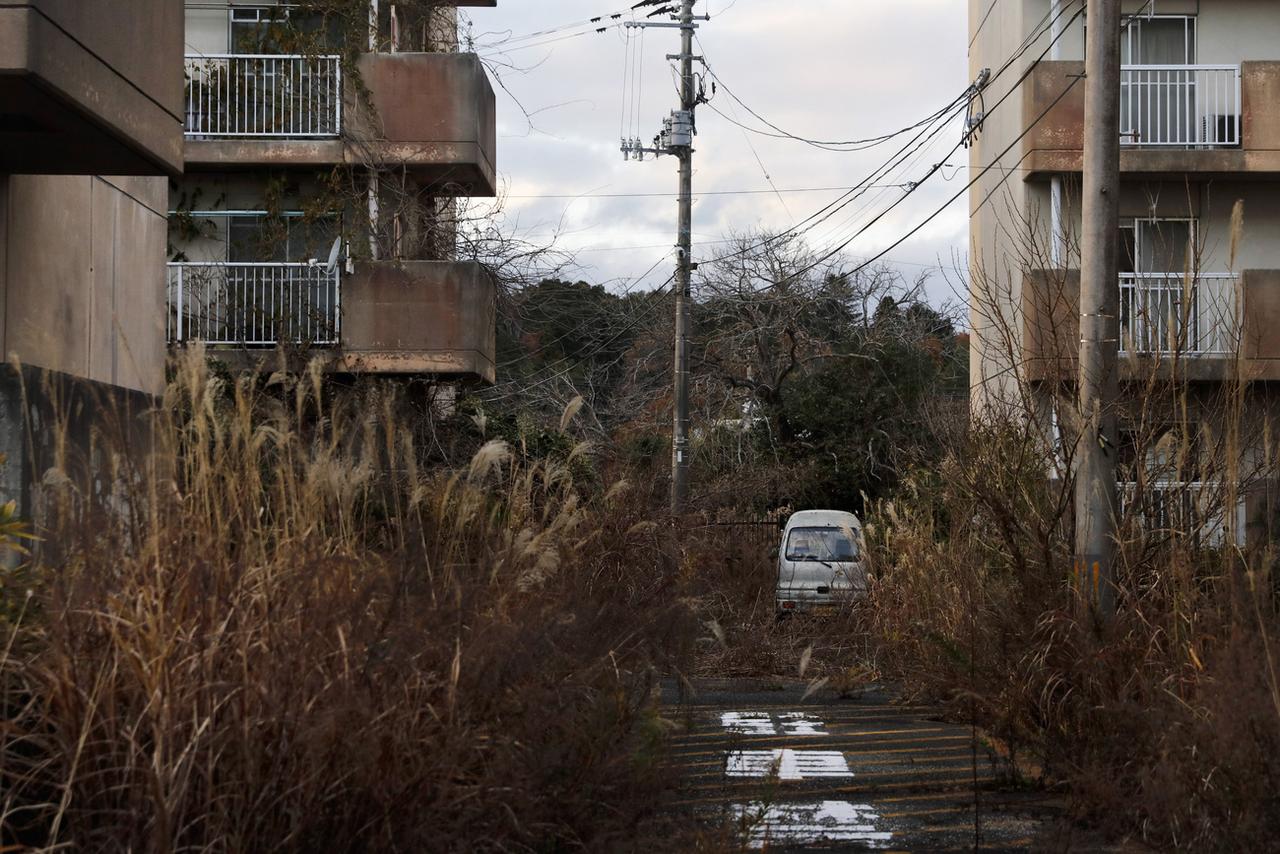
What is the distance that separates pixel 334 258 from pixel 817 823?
44.7 ft

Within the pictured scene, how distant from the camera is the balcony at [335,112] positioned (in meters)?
19.9

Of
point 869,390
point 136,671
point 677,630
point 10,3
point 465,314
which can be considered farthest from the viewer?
point 869,390

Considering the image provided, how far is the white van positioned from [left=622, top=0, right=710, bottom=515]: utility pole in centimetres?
389

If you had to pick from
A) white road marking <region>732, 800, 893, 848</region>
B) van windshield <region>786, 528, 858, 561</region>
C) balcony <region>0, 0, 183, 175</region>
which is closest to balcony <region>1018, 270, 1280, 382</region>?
white road marking <region>732, 800, 893, 848</region>

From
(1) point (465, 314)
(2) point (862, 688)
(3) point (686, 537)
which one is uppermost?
(1) point (465, 314)

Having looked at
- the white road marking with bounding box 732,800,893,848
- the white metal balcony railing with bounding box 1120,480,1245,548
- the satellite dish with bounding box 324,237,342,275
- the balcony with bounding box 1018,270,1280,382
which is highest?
the satellite dish with bounding box 324,237,342,275

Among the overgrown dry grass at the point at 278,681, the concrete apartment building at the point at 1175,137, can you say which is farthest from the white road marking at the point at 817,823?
the concrete apartment building at the point at 1175,137

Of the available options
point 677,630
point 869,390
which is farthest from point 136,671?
point 869,390

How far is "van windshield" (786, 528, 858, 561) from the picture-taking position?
21.6 meters

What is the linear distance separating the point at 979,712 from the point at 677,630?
3.45 meters

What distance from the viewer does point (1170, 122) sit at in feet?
68.4

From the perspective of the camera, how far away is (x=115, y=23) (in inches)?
318

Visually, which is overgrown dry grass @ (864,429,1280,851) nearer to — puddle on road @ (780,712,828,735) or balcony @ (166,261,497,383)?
puddle on road @ (780,712,828,735)

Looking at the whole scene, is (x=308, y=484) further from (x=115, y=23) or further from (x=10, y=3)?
(x=115, y=23)
